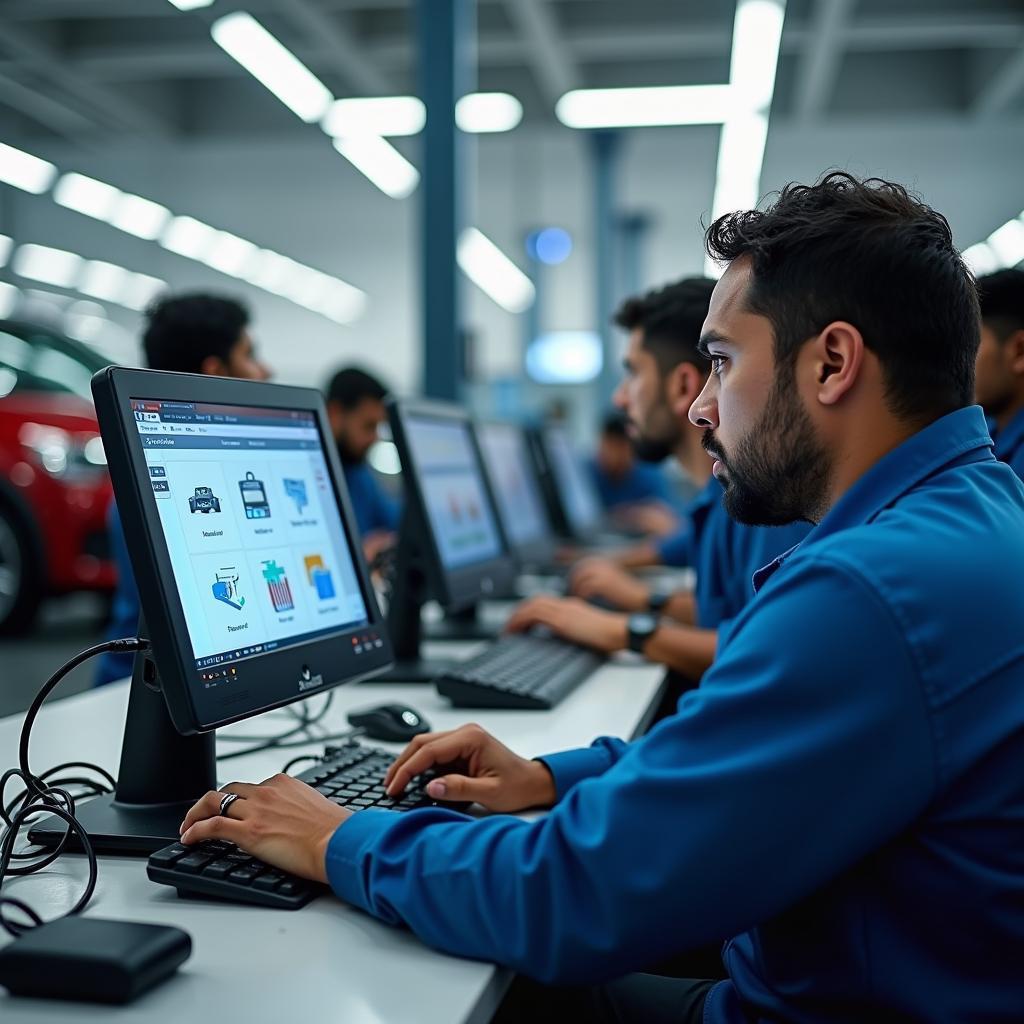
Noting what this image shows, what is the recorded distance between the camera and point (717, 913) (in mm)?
725

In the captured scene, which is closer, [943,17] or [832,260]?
[832,260]

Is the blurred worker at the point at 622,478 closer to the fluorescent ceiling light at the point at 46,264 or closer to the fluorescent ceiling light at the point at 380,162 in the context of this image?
the fluorescent ceiling light at the point at 380,162

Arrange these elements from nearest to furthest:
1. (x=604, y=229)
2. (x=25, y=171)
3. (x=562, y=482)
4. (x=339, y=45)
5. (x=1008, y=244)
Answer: (x=25, y=171) < (x=1008, y=244) < (x=562, y=482) < (x=339, y=45) < (x=604, y=229)

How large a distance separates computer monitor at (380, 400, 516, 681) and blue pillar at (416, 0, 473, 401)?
1.38m

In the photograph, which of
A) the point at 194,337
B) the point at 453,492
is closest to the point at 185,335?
the point at 194,337

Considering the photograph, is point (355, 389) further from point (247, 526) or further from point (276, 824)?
point (276, 824)

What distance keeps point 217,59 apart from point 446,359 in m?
3.66

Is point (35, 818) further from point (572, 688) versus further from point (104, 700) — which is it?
point (572, 688)

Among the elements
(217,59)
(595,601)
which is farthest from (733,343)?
(217,59)

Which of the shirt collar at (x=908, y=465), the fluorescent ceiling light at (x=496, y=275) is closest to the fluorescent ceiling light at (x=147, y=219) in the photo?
the fluorescent ceiling light at (x=496, y=275)

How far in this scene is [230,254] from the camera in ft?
38.7

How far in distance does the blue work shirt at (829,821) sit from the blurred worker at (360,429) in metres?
2.86

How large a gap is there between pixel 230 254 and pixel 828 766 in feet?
39.2

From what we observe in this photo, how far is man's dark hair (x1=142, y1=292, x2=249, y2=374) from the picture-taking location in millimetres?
2281
